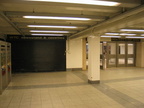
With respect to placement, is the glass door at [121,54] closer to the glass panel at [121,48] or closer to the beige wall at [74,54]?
the glass panel at [121,48]

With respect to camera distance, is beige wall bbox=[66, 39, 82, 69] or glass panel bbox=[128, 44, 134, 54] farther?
glass panel bbox=[128, 44, 134, 54]

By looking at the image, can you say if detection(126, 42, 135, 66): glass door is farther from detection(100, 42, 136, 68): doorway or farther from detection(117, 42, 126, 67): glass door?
detection(117, 42, 126, 67): glass door

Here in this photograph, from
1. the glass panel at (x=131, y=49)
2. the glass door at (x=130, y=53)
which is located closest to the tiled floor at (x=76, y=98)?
the glass door at (x=130, y=53)

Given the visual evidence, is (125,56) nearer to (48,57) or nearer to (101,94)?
(48,57)

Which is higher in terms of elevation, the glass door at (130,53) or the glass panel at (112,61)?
the glass door at (130,53)

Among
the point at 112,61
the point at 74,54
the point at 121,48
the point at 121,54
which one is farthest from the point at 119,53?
the point at 74,54

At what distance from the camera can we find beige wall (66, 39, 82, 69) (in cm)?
1027

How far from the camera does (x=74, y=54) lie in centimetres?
1034

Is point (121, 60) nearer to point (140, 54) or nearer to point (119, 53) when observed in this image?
point (119, 53)

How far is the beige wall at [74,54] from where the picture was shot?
1027cm

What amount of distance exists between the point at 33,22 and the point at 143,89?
4.69 m

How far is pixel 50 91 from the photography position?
545 cm

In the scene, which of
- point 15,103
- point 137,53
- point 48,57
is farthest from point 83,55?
point 15,103

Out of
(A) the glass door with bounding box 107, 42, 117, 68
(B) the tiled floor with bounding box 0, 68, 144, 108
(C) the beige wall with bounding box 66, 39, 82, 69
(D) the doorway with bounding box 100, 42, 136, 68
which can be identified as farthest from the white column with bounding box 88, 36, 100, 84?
(A) the glass door with bounding box 107, 42, 117, 68
